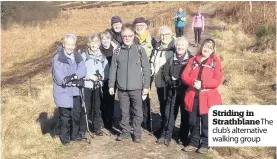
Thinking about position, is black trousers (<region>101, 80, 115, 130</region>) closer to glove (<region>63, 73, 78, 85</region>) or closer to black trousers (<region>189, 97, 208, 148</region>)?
glove (<region>63, 73, 78, 85</region>)

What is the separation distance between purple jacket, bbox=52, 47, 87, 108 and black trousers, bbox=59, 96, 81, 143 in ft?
0.59

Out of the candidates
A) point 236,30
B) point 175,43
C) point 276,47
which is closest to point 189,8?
point 236,30

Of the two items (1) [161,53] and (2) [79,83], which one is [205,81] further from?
(2) [79,83]

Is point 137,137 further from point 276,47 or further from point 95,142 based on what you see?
point 276,47

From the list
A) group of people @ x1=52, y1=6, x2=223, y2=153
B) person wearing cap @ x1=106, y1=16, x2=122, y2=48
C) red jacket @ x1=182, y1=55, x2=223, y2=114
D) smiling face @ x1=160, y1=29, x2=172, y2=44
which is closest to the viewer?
red jacket @ x1=182, y1=55, x2=223, y2=114

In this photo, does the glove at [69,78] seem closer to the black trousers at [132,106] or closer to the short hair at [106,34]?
the black trousers at [132,106]

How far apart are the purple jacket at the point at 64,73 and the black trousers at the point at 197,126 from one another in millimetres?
1626

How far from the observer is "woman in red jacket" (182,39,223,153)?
5.38 metres

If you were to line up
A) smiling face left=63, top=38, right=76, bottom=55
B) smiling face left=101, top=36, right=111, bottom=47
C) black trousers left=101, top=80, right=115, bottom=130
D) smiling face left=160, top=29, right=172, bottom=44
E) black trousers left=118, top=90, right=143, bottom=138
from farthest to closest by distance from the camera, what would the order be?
black trousers left=101, top=80, right=115, bottom=130 → smiling face left=101, top=36, right=111, bottom=47 → black trousers left=118, top=90, right=143, bottom=138 → smiling face left=160, top=29, right=172, bottom=44 → smiling face left=63, top=38, right=76, bottom=55

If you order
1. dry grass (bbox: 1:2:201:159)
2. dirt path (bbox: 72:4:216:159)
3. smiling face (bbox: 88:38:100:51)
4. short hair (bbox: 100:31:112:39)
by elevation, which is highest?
short hair (bbox: 100:31:112:39)

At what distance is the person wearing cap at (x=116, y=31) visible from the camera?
6422mm

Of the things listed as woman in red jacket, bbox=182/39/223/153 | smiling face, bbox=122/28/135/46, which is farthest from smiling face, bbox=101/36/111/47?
woman in red jacket, bbox=182/39/223/153

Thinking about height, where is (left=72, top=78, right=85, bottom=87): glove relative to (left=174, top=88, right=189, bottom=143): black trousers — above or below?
above

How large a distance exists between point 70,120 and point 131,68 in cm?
141
